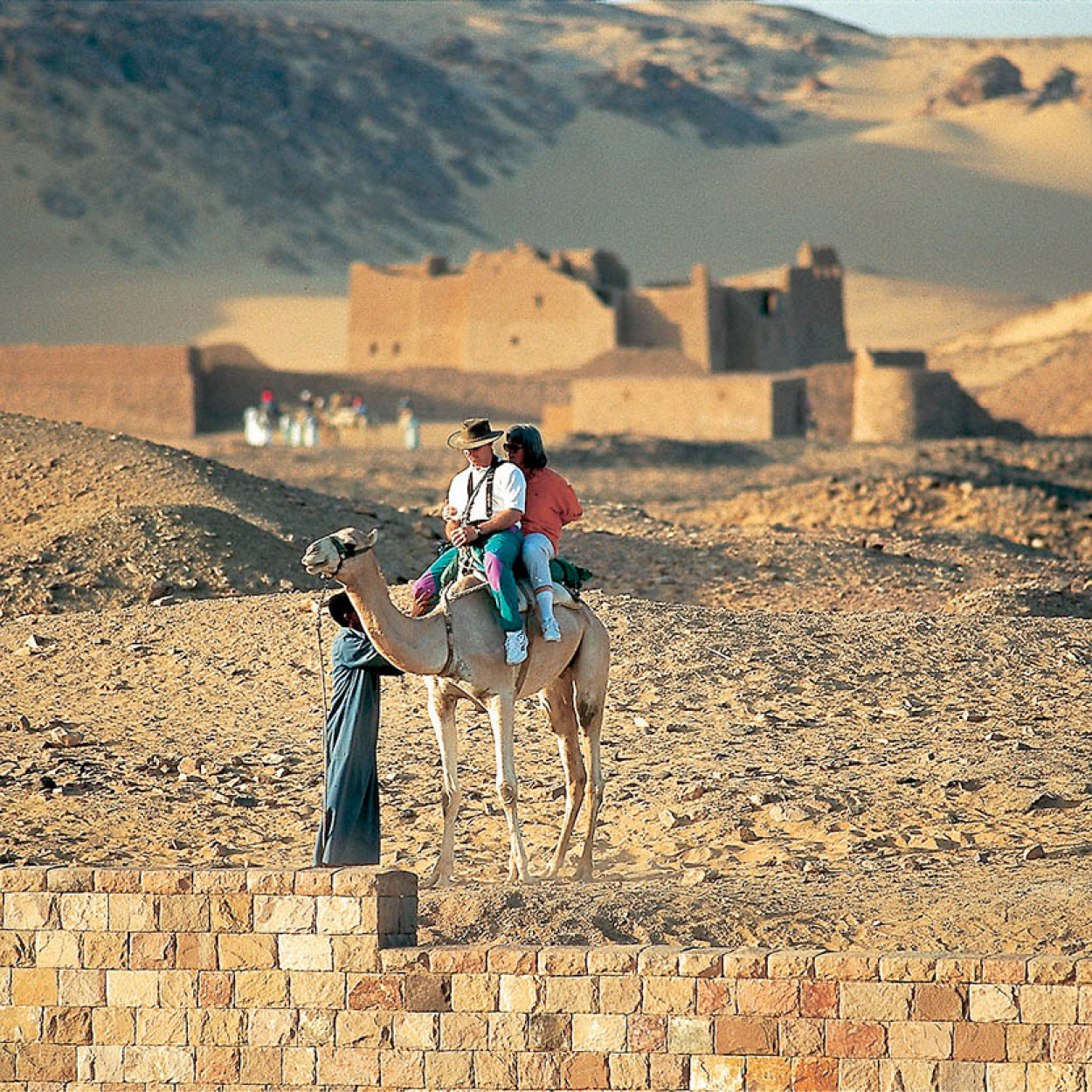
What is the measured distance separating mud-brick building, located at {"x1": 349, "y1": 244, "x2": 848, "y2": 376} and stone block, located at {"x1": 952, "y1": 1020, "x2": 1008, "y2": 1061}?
33.9m

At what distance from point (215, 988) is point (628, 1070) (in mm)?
1435

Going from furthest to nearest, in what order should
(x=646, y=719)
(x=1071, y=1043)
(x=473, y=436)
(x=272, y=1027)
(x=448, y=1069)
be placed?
(x=646, y=719), (x=473, y=436), (x=272, y=1027), (x=448, y=1069), (x=1071, y=1043)

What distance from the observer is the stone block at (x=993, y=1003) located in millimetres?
6715

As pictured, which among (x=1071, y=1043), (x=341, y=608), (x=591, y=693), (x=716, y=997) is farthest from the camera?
(x=591, y=693)

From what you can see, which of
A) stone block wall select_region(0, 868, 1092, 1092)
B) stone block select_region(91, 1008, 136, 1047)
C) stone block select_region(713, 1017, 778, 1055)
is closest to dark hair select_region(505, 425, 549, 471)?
stone block wall select_region(0, 868, 1092, 1092)

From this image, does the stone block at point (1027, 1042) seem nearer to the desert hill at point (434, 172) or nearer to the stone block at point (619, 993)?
the stone block at point (619, 993)

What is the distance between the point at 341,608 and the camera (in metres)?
8.61

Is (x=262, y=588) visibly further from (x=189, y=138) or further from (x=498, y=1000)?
(x=189, y=138)

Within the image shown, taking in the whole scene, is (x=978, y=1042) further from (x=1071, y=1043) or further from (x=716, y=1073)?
(x=716, y=1073)

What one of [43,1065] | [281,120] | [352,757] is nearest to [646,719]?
[352,757]

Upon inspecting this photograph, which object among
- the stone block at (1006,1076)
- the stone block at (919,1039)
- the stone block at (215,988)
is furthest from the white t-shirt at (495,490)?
the stone block at (1006,1076)

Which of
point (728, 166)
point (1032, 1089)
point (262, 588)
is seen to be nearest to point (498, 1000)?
point (1032, 1089)

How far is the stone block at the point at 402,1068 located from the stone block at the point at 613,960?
0.68 m

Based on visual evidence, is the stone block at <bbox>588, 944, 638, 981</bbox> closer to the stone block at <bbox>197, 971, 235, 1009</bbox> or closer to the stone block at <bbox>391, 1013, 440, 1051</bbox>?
the stone block at <bbox>391, 1013, 440, 1051</bbox>
